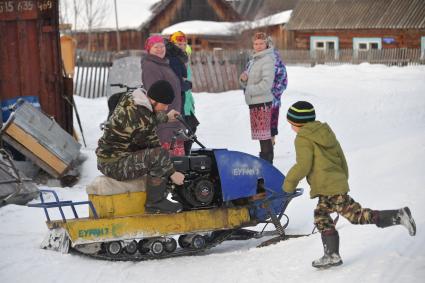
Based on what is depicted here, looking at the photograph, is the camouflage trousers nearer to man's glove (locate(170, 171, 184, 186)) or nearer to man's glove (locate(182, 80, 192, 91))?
man's glove (locate(170, 171, 184, 186))

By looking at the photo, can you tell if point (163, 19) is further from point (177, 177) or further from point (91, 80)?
point (177, 177)

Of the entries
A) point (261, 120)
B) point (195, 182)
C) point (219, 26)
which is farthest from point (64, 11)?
point (195, 182)

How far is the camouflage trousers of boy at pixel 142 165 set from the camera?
6.28 meters

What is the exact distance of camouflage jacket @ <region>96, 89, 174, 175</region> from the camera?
20.7 ft

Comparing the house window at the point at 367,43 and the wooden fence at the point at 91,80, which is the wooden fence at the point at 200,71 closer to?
the wooden fence at the point at 91,80

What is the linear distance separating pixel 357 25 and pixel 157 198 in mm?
32839

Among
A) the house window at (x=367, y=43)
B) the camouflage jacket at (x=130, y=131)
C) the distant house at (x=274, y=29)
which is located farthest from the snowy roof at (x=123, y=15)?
the camouflage jacket at (x=130, y=131)

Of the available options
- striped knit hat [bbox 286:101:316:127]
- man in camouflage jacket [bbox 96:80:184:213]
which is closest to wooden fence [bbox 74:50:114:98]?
man in camouflage jacket [bbox 96:80:184:213]

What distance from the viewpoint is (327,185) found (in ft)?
18.4

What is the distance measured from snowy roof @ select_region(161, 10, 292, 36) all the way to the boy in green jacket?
38669 millimetres

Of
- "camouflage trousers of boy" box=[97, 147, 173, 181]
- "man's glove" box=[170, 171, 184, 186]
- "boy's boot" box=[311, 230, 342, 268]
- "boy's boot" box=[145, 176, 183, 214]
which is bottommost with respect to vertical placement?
"boy's boot" box=[311, 230, 342, 268]

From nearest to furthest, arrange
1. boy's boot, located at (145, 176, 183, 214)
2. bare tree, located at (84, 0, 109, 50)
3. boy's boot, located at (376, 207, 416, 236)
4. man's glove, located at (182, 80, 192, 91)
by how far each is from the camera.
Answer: boy's boot, located at (376, 207, 416, 236), boy's boot, located at (145, 176, 183, 214), man's glove, located at (182, 80, 192, 91), bare tree, located at (84, 0, 109, 50)

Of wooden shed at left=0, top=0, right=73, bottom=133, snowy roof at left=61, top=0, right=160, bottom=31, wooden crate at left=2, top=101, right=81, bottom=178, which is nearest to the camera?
wooden crate at left=2, top=101, right=81, bottom=178

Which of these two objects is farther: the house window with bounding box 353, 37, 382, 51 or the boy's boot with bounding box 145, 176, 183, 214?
the house window with bounding box 353, 37, 382, 51
